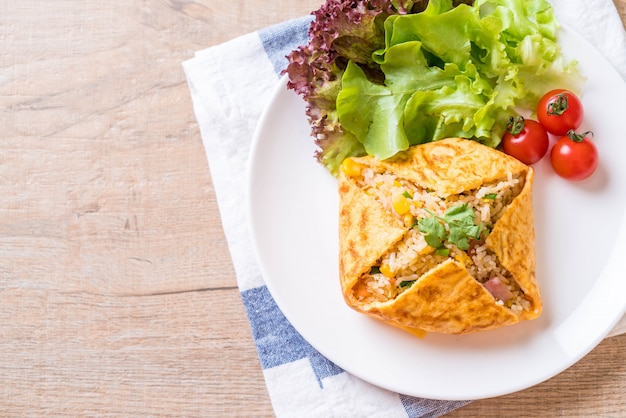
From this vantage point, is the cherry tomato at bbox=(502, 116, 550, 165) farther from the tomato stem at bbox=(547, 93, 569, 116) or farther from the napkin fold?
the napkin fold

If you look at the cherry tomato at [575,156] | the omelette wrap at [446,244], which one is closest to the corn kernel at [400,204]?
the omelette wrap at [446,244]

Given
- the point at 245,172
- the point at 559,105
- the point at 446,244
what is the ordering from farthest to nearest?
the point at 245,172, the point at 559,105, the point at 446,244

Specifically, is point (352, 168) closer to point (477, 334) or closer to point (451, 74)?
point (451, 74)

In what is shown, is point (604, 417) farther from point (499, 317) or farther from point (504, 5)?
point (504, 5)

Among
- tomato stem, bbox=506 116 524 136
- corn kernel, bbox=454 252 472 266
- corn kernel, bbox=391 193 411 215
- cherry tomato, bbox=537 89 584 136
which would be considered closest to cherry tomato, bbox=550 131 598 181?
cherry tomato, bbox=537 89 584 136

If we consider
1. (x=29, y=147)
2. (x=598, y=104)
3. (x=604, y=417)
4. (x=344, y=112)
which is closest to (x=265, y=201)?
(x=344, y=112)

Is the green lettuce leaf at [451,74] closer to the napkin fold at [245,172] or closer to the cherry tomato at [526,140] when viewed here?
the cherry tomato at [526,140]

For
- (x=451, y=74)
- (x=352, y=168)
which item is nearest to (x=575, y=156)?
(x=451, y=74)
